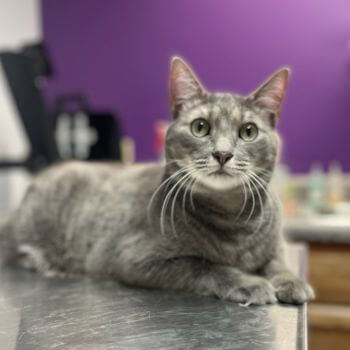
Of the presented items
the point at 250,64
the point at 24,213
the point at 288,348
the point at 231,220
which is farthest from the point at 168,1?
the point at 288,348

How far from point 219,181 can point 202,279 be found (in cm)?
20

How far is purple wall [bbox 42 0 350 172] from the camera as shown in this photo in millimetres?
2592

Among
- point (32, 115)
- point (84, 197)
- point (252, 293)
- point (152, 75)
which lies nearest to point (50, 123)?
point (32, 115)

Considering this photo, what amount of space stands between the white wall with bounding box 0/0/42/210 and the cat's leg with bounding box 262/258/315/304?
1836 millimetres

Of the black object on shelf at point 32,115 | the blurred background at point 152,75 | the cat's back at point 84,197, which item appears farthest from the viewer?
the blurred background at point 152,75

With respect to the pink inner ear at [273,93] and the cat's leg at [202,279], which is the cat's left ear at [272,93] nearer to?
the pink inner ear at [273,93]

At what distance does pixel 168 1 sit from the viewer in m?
2.84

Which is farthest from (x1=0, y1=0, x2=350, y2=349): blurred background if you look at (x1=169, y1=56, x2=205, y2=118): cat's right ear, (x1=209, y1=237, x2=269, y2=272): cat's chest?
(x1=169, y1=56, x2=205, y2=118): cat's right ear

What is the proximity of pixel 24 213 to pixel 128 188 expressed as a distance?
349 mm

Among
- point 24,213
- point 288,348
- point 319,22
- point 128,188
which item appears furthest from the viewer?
point 319,22

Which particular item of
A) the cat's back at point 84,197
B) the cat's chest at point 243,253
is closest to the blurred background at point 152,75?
the cat's back at point 84,197

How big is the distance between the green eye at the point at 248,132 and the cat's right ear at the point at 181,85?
5.3 inches

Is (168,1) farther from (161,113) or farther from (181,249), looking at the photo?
(181,249)

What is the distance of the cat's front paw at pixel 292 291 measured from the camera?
3.17ft
